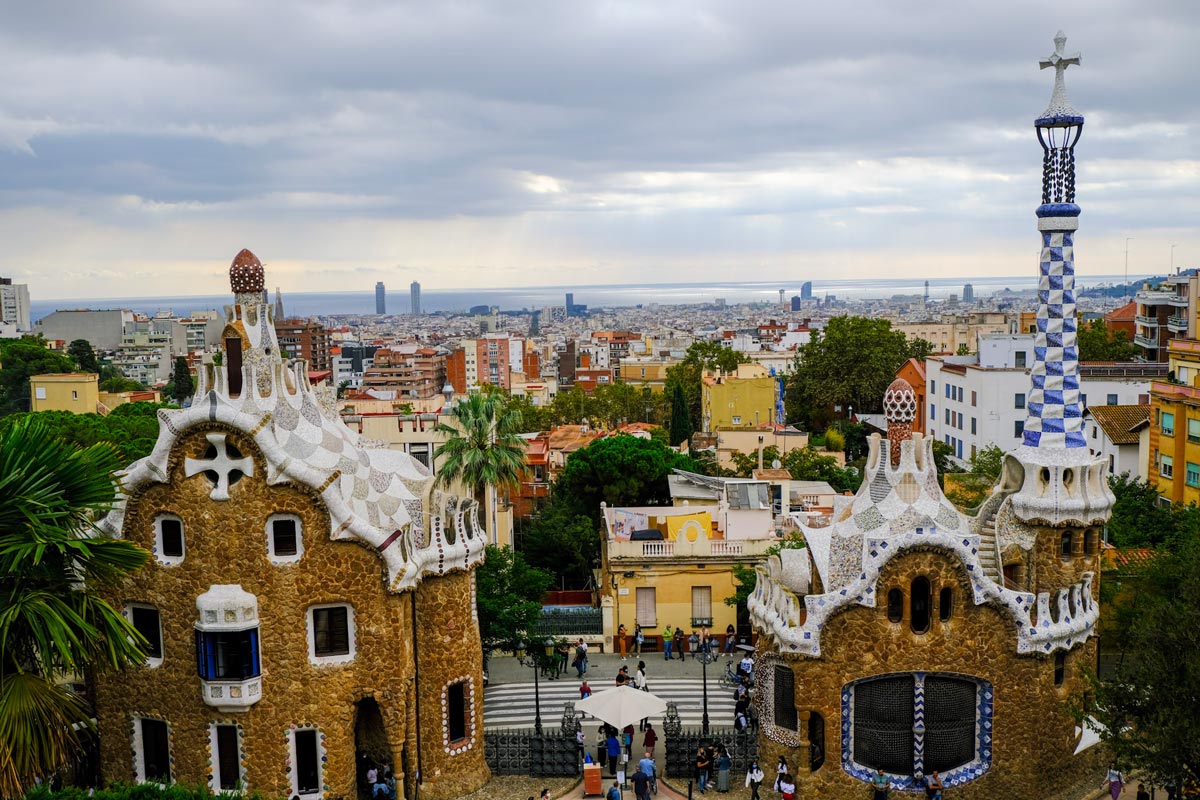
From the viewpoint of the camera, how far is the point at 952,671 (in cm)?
2508

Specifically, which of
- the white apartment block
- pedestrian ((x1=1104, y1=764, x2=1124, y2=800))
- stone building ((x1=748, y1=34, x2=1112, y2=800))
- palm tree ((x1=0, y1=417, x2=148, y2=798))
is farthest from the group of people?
the white apartment block

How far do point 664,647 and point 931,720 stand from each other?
1316cm

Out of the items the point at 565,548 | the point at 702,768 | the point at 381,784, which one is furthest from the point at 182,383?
the point at 702,768

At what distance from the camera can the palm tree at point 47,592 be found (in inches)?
808

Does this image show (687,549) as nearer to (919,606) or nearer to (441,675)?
(441,675)

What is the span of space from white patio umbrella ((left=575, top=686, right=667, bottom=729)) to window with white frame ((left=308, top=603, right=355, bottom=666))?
19.4ft

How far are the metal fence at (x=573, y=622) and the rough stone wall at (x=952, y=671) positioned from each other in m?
13.3

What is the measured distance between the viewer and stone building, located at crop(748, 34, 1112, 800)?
81.4 ft

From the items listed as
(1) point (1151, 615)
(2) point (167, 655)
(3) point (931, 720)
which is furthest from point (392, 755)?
(1) point (1151, 615)

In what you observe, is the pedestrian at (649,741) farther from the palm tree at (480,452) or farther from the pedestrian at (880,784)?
the palm tree at (480,452)

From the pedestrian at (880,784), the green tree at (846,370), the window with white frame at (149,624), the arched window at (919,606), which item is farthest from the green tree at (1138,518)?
the green tree at (846,370)

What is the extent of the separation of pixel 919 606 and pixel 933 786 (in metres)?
4.07

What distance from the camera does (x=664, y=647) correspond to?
37.4 m

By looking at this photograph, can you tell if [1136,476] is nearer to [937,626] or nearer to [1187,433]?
[1187,433]
